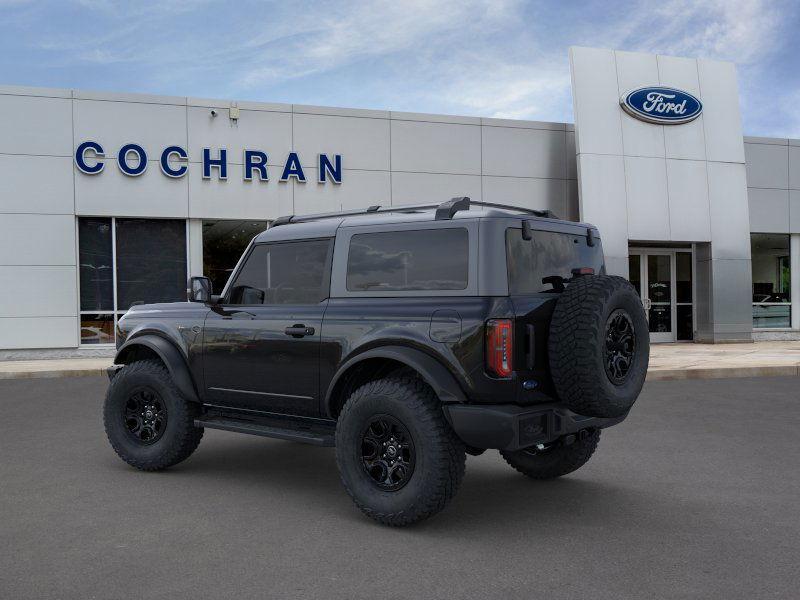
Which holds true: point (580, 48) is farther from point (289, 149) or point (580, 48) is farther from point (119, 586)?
point (119, 586)

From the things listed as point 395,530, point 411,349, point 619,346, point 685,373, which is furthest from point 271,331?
point 685,373

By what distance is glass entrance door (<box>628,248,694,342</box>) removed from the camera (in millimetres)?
21000

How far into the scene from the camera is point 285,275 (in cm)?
596

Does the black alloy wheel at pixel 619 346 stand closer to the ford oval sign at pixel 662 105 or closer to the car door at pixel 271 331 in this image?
the car door at pixel 271 331

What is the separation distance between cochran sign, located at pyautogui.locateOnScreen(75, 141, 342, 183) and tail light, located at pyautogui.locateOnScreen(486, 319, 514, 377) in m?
14.5

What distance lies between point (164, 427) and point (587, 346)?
12.0ft

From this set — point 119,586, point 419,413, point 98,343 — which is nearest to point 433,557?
point 419,413

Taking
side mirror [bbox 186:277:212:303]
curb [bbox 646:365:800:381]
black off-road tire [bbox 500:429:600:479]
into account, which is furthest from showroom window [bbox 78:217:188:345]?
black off-road tire [bbox 500:429:600:479]

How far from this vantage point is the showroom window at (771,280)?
22141mm

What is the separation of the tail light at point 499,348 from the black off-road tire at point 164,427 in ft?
9.54

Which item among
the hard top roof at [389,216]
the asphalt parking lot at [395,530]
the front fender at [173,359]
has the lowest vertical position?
the asphalt parking lot at [395,530]

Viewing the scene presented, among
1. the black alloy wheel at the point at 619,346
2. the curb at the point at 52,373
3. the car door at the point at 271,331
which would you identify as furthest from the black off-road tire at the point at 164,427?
the curb at the point at 52,373

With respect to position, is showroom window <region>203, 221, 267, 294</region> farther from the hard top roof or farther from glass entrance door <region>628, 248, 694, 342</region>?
the hard top roof

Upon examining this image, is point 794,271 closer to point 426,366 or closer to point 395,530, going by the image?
point 426,366
